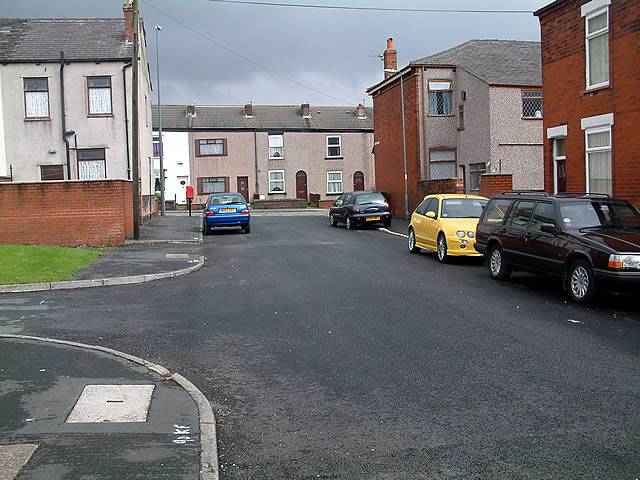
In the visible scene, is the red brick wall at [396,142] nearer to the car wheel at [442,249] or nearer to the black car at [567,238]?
the car wheel at [442,249]

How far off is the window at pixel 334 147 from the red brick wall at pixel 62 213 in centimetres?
3840

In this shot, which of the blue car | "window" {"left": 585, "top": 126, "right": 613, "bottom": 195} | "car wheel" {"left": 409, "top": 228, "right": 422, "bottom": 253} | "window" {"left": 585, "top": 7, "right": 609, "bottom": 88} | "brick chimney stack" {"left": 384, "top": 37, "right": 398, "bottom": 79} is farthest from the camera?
"brick chimney stack" {"left": 384, "top": 37, "right": 398, "bottom": 79}

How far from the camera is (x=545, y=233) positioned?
1232cm

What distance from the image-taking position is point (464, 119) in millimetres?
32156

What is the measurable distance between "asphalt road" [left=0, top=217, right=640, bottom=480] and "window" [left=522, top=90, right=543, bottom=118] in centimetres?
1646

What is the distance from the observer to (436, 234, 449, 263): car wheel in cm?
1719

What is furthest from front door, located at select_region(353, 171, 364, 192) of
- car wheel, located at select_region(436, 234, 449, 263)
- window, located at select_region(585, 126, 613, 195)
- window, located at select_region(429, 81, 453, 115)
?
car wheel, located at select_region(436, 234, 449, 263)

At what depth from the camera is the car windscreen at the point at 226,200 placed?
93.7ft

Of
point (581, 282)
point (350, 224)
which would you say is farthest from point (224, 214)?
point (581, 282)

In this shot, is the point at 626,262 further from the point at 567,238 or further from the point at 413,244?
the point at 413,244

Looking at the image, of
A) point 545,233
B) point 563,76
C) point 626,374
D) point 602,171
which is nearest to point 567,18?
point 563,76

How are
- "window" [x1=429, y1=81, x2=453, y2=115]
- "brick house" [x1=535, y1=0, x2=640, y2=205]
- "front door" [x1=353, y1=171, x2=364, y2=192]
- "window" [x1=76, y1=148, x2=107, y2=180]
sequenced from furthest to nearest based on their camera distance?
"front door" [x1=353, y1=171, x2=364, y2=192]
"window" [x1=429, y1=81, x2=453, y2=115]
"window" [x1=76, y1=148, x2=107, y2=180]
"brick house" [x1=535, y1=0, x2=640, y2=205]

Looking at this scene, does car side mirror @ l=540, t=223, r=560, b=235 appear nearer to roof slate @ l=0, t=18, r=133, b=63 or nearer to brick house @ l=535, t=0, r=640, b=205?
brick house @ l=535, t=0, r=640, b=205

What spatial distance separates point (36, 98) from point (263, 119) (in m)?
27.1
